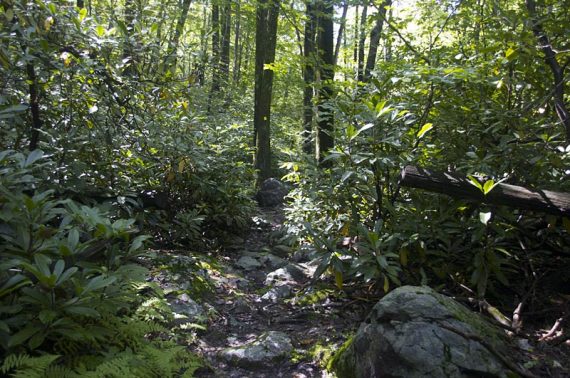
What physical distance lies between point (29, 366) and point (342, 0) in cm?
795

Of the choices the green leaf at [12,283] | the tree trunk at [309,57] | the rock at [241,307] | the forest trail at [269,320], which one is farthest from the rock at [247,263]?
the green leaf at [12,283]

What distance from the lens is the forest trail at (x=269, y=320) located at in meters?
3.52

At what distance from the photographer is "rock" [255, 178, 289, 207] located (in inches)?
414

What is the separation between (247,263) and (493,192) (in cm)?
384

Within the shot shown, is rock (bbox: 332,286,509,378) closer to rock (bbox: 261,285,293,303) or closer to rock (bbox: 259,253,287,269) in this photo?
rock (bbox: 261,285,293,303)

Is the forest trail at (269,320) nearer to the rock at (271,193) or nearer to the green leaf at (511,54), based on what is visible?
the green leaf at (511,54)

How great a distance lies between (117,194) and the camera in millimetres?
4793

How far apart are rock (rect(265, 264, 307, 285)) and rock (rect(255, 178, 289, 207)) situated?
4534 mm

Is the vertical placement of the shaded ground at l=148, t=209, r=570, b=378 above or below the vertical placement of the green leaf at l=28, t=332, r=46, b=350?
below

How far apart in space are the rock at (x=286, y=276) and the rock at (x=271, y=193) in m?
4.53

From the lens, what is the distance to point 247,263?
20.8 ft

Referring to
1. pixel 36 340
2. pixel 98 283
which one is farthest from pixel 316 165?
pixel 36 340

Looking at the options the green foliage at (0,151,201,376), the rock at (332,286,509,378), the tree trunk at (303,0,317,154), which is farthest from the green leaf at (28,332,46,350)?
the tree trunk at (303,0,317,154)

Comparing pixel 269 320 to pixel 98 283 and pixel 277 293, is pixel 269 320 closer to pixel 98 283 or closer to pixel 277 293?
pixel 277 293
